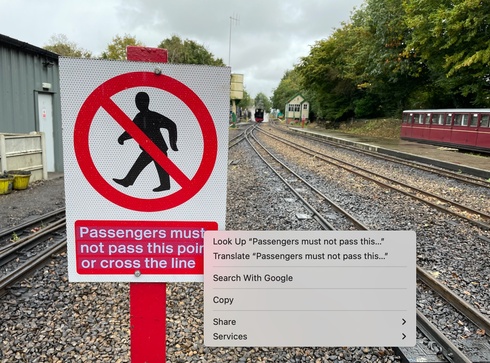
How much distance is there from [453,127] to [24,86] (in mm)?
19533

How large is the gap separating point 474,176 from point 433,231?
755 cm

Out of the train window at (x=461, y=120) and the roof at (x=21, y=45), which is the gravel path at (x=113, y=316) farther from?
the train window at (x=461, y=120)

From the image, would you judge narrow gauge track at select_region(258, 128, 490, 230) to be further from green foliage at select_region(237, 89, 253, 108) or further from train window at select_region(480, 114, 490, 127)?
green foliage at select_region(237, 89, 253, 108)

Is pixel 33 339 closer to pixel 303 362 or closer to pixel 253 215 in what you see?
pixel 303 362

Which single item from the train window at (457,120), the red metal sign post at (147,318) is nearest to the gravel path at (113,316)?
the red metal sign post at (147,318)

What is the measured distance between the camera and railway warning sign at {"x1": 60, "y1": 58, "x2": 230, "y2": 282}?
1401 millimetres

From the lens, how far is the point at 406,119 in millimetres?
26016

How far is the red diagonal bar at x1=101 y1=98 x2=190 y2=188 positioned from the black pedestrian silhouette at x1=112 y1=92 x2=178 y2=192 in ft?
0.04

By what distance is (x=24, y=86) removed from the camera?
11102mm

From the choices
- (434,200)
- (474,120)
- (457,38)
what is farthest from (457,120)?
(434,200)

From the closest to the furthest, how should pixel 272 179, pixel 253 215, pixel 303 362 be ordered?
pixel 303 362, pixel 253 215, pixel 272 179

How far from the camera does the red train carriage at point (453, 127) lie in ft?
56.6

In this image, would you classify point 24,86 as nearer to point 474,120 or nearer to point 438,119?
point 474,120

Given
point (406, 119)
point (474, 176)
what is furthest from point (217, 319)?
point (406, 119)
